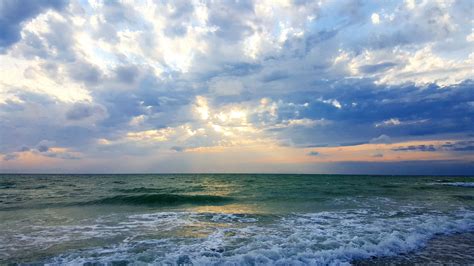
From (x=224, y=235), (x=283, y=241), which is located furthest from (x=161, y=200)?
(x=283, y=241)

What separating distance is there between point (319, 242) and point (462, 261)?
438cm

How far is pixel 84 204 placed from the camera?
858 inches

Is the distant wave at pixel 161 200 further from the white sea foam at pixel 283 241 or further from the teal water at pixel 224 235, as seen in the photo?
the white sea foam at pixel 283 241

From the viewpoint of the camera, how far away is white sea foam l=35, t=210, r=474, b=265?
8789mm

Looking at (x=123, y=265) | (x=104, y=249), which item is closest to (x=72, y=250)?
(x=104, y=249)

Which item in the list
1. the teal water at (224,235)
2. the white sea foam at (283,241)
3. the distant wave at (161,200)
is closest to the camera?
the white sea foam at (283,241)

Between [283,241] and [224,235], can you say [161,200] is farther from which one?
[283,241]

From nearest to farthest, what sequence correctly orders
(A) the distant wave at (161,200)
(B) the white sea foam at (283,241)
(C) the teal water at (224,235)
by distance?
(B) the white sea foam at (283,241) < (C) the teal water at (224,235) < (A) the distant wave at (161,200)

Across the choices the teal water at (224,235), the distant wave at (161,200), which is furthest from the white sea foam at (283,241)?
the distant wave at (161,200)

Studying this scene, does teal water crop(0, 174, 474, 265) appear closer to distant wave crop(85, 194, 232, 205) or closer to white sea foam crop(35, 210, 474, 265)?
white sea foam crop(35, 210, 474, 265)

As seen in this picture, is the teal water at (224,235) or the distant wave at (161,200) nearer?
the teal water at (224,235)

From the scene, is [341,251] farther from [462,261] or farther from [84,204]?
[84,204]

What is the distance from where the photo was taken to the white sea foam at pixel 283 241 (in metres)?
8.79

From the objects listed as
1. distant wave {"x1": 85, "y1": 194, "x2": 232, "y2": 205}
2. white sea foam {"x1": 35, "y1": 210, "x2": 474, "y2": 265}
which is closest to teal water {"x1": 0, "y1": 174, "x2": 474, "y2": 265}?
white sea foam {"x1": 35, "y1": 210, "x2": 474, "y2": 265}
